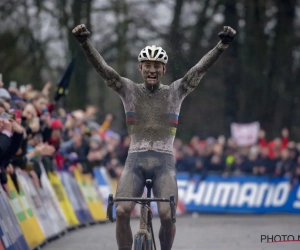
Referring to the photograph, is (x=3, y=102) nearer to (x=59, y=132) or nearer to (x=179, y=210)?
(x=59, y=132)

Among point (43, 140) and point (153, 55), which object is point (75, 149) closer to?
point (43, 140)

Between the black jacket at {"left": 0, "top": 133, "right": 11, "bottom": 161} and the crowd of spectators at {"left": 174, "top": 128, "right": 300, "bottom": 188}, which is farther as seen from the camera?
the crowd of spectators at {"left": 174, "top": 128, "right": 300, "bottom": 188}

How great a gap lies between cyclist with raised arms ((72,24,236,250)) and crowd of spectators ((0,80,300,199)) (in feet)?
6.19

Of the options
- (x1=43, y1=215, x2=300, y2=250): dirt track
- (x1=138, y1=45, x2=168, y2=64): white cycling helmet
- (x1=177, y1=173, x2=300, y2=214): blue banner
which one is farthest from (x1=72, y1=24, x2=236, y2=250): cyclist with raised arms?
(x1=177, y1=173, x2=300, y2=214): blue banner

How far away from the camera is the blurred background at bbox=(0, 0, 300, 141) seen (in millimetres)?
33750

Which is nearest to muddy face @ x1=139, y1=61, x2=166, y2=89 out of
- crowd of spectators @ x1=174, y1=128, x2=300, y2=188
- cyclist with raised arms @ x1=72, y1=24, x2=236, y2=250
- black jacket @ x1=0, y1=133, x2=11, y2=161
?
cyclist with raised arms @ x1=72, y1=24, x2=236, y2=250

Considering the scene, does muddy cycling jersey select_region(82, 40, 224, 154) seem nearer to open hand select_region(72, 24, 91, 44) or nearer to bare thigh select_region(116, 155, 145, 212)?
open hand select_region(72, 24, 91, 44)

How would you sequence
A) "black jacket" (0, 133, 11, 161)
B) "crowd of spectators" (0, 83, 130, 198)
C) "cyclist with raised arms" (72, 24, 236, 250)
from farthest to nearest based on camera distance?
"crowd of spectators" (0, 83, 130, 198) < "black jacket" (0, 133, 11, 161) < "cyclist with raised arms" (72, 24, 236, 250)

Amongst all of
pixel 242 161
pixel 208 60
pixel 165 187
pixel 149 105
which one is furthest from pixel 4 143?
pixel 242 161

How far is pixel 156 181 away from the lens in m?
10.8

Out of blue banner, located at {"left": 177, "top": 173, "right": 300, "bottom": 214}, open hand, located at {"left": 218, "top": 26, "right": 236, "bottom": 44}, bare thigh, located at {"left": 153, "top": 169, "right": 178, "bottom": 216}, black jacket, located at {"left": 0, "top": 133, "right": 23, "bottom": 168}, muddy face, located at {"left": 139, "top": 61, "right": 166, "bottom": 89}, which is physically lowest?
blue banner, located at {"left": 177, "top": 173, "right": 300, "bottom": 214}

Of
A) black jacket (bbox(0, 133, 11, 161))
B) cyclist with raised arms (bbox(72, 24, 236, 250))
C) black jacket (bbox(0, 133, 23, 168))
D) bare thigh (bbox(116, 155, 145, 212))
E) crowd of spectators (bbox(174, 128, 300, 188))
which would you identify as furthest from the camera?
→ crowd of spectators (bbox(174, 128, 300, 188))

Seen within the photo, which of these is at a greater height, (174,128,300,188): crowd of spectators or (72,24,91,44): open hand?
(72,24,91,44): open hand

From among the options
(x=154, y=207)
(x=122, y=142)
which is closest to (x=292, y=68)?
(x=122, y=142)
